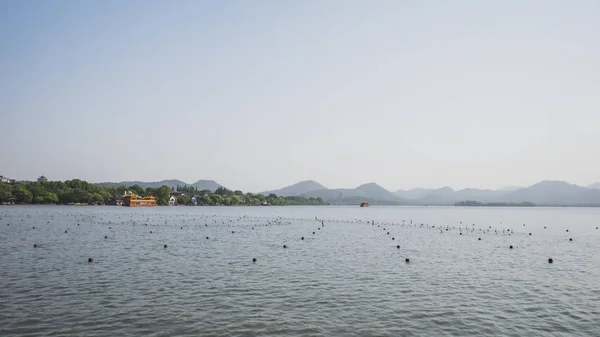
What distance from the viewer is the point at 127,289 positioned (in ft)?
108

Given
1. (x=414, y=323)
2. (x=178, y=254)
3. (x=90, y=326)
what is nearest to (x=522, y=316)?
(x=414, y=323)

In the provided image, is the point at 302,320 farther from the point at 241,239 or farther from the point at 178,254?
the point at 241,239

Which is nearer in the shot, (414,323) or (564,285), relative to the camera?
(414,323)

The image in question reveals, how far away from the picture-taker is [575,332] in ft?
83.4

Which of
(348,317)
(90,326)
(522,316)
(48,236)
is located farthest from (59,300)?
(48,236)

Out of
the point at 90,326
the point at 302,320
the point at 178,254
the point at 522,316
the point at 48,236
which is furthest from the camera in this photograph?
the point at 48,236

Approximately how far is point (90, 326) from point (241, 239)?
2028 inches

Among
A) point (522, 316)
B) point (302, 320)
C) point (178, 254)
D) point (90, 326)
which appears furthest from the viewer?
point (178, 254)

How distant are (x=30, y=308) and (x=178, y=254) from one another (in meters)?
26.7

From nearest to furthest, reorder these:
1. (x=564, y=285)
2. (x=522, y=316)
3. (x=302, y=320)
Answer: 1. (x=302, y=320)
2. (x=522, y=316)
3. (x=564, y=285)

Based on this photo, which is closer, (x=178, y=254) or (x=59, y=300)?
(x=59, y=300)

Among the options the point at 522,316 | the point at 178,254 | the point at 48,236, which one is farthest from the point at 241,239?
the point at 522,316

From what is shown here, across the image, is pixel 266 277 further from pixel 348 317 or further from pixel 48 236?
pixel 48 236

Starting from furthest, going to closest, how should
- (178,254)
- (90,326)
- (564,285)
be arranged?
(178,254), (564,285), (90,326)
